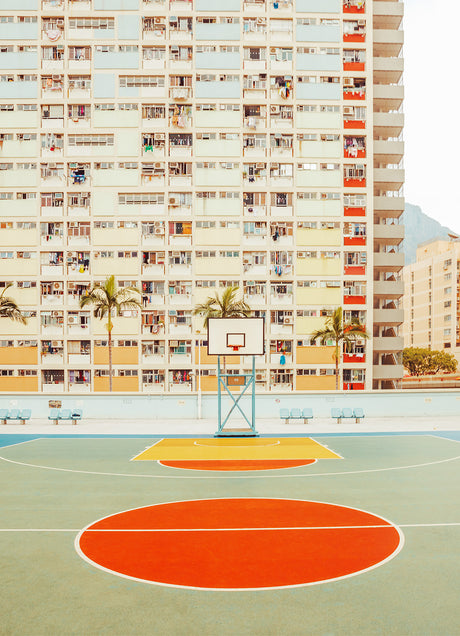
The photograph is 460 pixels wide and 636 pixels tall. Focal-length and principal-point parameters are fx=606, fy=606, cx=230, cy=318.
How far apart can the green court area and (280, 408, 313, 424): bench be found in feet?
32.6

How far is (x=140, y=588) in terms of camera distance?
26.5 feet

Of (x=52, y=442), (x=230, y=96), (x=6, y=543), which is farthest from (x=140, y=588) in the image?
(x=230, y=96)

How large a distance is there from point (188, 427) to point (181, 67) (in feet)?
115

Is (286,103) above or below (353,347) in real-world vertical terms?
above

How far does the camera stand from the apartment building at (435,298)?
10506 centimetres

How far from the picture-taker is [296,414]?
96.7 feet

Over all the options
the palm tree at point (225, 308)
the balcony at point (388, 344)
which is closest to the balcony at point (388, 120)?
the balcony at point (388, 344)

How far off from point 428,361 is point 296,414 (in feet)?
241

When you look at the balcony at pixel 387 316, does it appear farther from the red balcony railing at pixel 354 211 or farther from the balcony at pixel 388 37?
the balcony at pixel 388 37

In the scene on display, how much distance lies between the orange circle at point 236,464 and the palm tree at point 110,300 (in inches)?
968

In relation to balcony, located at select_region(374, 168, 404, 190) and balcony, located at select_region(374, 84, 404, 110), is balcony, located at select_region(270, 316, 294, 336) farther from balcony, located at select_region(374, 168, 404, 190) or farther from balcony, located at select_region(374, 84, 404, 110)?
balcony, located at select_region(374, 84, 404, 110)

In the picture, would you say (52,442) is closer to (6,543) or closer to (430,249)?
(6,543)

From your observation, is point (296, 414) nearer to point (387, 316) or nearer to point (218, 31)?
point (387, 316)

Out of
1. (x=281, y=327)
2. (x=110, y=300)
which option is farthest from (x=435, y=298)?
(x=110, y=300)
